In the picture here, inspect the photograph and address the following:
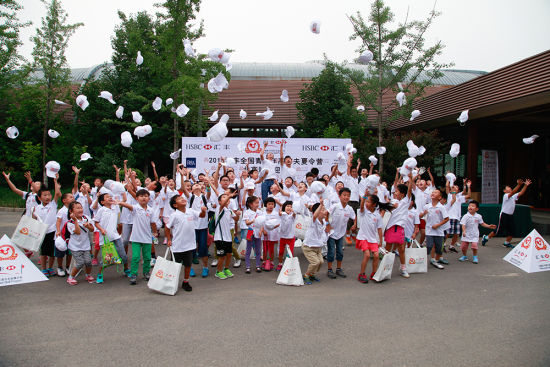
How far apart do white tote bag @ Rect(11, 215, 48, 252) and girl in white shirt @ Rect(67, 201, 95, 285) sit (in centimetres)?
51

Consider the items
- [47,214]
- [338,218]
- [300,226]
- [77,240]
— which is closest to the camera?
[77,240]

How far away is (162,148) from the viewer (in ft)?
63.2

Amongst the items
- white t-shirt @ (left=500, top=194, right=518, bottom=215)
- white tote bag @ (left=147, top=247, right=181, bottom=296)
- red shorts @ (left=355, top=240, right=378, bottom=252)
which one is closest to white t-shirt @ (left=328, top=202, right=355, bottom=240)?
red shorts @ (left=355, top=240, right=378, bottom=252)

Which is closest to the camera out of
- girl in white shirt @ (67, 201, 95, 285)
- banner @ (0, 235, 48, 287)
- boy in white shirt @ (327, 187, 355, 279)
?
banner @ (0, 235, 48, 287)

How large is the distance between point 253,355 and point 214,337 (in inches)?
23.0

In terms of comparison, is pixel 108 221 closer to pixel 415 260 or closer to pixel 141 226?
pixel 141 226

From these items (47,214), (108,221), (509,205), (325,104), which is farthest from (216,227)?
(325,104)

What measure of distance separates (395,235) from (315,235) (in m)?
1.49

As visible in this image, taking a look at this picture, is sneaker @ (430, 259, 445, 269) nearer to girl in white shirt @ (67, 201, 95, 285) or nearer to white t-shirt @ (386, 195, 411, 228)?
white t-shirt @ (386, 195, 411, 228)

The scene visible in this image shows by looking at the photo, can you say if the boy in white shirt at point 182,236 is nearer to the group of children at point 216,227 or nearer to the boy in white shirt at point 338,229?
the group of children at point 216,227

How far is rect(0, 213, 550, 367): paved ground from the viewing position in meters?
3.53

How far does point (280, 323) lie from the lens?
4.35m

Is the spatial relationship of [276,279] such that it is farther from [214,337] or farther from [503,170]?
[503,170]

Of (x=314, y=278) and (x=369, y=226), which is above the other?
(x=369, y=226)
